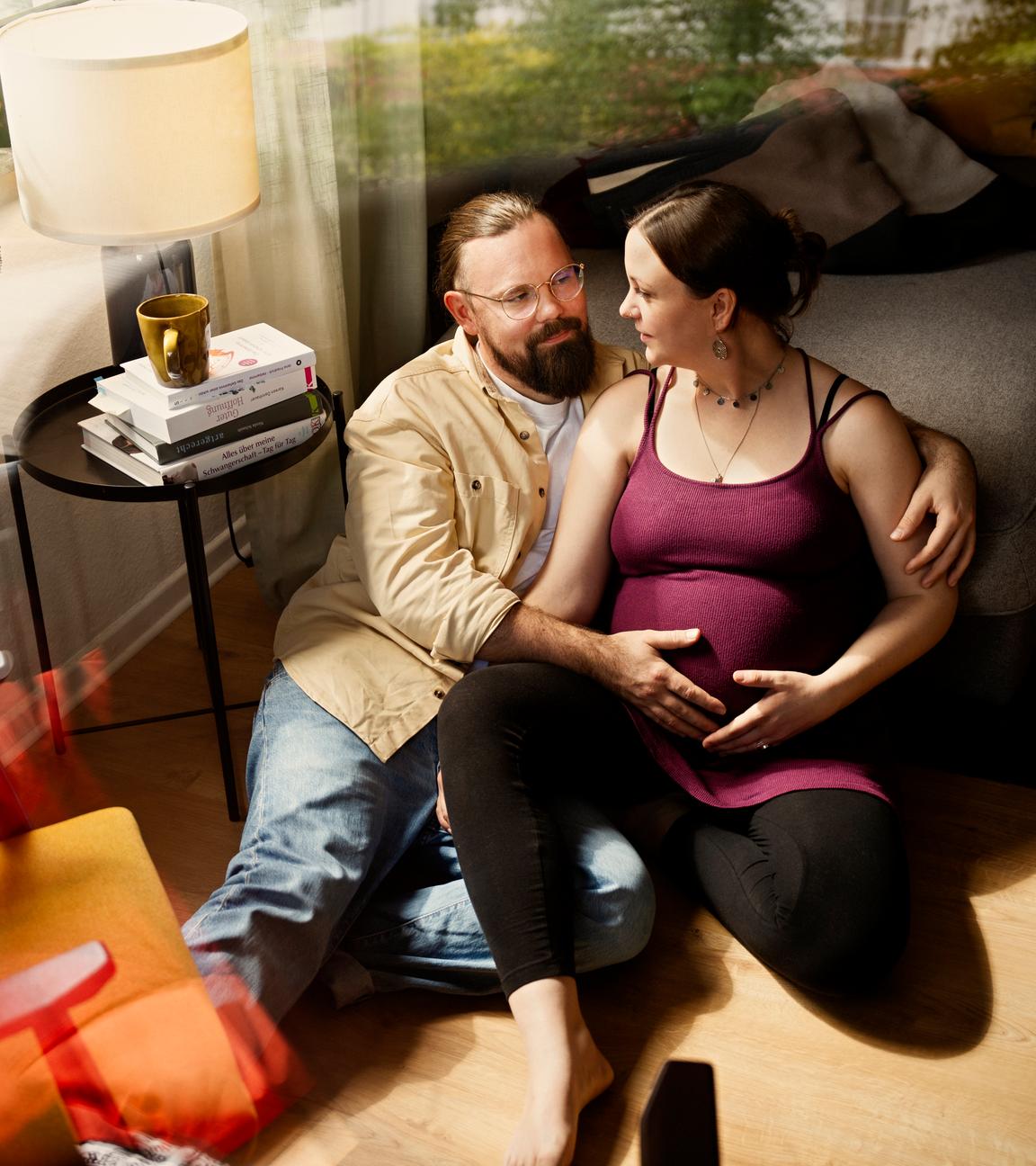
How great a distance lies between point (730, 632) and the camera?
1.25 metres

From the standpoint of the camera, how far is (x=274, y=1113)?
43.6 inches

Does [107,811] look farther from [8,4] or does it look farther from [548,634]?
[8,4]

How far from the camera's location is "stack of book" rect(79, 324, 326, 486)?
130 cm

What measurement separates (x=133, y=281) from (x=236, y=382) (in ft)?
0.63

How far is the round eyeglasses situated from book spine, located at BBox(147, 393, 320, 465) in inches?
9.7

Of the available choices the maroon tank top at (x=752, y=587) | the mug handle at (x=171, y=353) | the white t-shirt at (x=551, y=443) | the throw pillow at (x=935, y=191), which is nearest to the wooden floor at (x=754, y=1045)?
the maroon tank top at (x=752, y=587)

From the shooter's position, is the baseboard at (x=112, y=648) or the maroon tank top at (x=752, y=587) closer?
the maroon tank top at (x=752, y=587)

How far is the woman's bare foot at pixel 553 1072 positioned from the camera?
1.03 meters

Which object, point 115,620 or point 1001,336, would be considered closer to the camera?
point 1001,336

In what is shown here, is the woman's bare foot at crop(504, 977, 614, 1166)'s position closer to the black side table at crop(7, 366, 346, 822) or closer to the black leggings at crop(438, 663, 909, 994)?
the black leggings at crop(438, 663, 909, 994)

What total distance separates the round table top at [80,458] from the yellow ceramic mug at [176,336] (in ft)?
0.37

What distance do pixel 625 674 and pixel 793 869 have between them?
25 centimetres

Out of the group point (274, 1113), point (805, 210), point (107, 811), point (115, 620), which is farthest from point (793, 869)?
point (115, 620)

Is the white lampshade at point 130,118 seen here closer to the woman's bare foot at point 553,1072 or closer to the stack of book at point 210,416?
the stack of book at point 210,416
